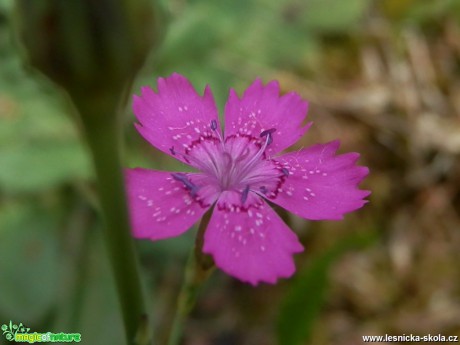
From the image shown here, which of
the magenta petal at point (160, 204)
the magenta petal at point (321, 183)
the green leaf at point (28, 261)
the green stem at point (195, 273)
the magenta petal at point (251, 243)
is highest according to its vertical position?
the magenta petal at point (321, 183)

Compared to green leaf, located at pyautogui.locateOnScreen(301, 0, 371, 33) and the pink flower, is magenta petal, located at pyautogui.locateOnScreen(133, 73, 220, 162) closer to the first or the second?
the pink flower

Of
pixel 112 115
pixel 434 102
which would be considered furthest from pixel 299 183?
pixel 434 102

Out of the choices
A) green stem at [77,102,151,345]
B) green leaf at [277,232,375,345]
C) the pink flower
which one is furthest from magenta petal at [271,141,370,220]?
green leaf at [277,232,375,345]

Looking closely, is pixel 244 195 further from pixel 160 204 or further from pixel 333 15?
pixel 333 15

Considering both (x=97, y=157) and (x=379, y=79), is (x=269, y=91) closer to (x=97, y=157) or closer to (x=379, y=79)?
(x=97, y=157)

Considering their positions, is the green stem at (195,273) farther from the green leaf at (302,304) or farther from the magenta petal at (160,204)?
the green leaf at (302,304)

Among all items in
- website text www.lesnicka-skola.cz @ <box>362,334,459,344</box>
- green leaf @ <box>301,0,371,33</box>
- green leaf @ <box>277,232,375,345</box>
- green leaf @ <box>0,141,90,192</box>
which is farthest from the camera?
green leaf @ <box>301,0,371,33</box>

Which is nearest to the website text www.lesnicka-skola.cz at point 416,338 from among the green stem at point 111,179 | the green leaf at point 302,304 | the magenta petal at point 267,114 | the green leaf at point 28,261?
the green leaf at point 302,304
